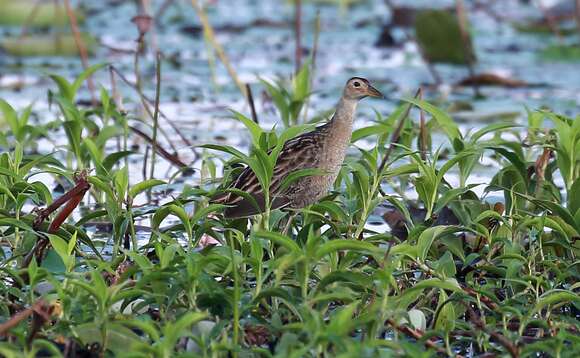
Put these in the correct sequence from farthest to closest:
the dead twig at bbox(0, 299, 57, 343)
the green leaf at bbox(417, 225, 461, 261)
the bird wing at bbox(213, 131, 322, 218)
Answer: the bird wing at bbox(213, 131, 322, 218) < the green leaf at bbox(417, 225, 461, 261) < the dead twig at bbox(0, 299, 57, 343)

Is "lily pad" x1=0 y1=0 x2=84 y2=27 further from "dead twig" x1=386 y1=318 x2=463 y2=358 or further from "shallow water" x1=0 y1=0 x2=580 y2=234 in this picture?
"dead twig" x1=386 y1=318 x2=463 y2=358

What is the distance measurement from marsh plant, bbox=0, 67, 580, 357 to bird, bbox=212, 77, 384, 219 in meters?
0.11

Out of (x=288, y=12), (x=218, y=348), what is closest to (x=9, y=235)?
(x=218, y=348)

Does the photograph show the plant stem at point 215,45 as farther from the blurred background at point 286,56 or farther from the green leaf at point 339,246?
the green leaf at point 339,246

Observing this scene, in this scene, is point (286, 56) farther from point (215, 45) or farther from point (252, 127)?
point (252, 127)

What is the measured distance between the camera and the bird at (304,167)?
18.6 feet

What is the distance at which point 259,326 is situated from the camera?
4602 mm

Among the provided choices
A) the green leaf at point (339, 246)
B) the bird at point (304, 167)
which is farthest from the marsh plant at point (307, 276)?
the bird at point (304, 167)

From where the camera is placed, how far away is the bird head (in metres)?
6.44

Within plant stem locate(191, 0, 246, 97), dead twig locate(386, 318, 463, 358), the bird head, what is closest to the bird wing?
the bird head

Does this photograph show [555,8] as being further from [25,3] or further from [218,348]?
[218,348]

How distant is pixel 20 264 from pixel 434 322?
1.81 m

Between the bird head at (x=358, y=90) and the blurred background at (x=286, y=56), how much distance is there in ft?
6.39

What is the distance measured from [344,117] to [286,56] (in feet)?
25.5
